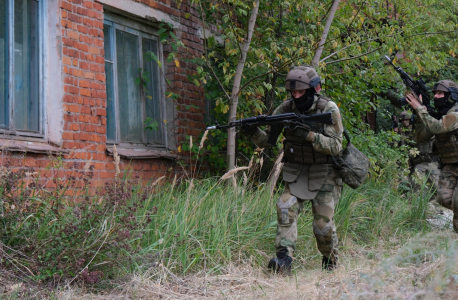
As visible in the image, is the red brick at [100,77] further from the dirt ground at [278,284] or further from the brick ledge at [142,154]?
the dirt ground at [278,284]

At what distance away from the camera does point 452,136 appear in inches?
225

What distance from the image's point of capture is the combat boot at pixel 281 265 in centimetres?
418

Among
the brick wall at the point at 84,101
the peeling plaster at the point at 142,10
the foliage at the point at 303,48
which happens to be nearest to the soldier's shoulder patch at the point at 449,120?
the foliage at the point at 303,48

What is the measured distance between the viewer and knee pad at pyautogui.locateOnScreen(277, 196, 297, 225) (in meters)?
4.36

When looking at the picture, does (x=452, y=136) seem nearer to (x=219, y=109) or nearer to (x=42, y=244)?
(x=219, y=109)

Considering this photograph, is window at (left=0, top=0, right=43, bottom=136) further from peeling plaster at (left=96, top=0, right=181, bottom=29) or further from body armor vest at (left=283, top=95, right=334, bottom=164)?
body armor vest at (left=283, top=95, right=334, bottom=164)

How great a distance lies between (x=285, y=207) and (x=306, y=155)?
1.56 feet

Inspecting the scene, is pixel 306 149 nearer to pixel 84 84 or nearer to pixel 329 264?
pixel 329 264

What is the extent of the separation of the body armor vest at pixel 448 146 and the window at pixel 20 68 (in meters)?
4.23

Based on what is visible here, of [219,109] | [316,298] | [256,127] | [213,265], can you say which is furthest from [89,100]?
[316,298]

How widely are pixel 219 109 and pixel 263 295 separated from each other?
11.6 ft

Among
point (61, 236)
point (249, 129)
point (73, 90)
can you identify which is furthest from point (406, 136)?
point (61, 236)

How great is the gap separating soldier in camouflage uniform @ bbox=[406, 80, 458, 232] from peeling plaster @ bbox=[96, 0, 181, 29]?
3227mm

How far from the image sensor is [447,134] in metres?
5.77
